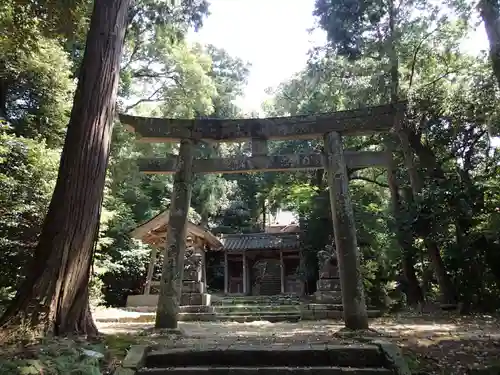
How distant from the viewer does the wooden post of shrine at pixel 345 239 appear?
5957mm

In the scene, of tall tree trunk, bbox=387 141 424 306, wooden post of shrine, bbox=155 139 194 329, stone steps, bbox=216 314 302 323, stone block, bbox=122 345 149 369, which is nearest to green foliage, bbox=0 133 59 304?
wooden post of shrine, bbox=155 139 194 329

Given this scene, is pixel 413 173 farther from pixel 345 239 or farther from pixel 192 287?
pixel 192 287

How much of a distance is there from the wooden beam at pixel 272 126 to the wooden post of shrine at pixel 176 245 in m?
0.36

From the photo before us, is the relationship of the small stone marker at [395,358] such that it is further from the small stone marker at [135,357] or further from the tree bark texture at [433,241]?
the tree bark texture at [433,241]

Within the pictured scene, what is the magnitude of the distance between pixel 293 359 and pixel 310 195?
533 inches

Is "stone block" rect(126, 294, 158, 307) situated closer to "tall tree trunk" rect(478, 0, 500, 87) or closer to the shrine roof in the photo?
the shrine roof

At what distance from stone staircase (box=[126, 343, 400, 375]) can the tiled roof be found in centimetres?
1726

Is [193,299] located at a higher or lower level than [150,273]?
lower

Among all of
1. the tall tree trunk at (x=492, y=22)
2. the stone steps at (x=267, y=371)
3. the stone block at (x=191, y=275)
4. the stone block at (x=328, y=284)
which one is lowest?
the stone steps at (x=267, y=371)

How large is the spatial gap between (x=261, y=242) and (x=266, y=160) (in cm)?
1559

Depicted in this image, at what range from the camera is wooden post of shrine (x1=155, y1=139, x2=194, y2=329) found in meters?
6.43

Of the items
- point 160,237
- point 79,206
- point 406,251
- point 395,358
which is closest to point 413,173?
point 406,251

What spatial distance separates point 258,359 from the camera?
4.23 m

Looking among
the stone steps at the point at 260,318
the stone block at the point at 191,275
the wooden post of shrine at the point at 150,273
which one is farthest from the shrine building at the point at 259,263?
the stone steps at the point at 260,318
